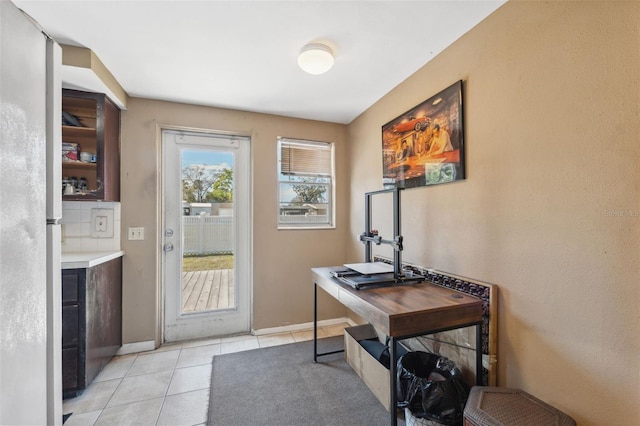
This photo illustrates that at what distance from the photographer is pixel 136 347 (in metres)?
2.42

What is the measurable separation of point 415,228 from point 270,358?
66.1 inches

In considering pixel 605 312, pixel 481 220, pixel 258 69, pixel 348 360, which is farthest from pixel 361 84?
pixel 348 360

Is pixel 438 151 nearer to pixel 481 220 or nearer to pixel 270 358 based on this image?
pixel 481 220

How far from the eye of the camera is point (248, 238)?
2824 millimetres

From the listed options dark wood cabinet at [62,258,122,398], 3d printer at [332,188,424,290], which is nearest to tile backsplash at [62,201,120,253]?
dark wood cabinet at [62,258,122,398]

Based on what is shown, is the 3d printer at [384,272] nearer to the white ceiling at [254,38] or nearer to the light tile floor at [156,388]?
the white ceiling at [254,38]

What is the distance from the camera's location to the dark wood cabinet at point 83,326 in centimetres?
178

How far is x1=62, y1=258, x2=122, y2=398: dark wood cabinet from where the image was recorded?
178 centimetres

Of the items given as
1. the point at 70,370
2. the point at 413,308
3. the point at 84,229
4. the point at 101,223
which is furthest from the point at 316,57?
the point at 70,370

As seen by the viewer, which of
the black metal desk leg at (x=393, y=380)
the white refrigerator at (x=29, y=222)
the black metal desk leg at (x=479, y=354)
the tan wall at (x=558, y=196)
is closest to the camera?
the white refrigerator at (x=29, y=222)

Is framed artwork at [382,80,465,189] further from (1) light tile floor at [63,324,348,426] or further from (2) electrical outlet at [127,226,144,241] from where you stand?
(2) electrical outlet at [127,226,144,241]

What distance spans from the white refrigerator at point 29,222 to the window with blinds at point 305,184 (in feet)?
7.14

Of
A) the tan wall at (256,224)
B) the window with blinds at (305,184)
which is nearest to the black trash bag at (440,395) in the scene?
the tan wall at (256,224)

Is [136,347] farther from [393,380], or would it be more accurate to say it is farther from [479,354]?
[479,354]
